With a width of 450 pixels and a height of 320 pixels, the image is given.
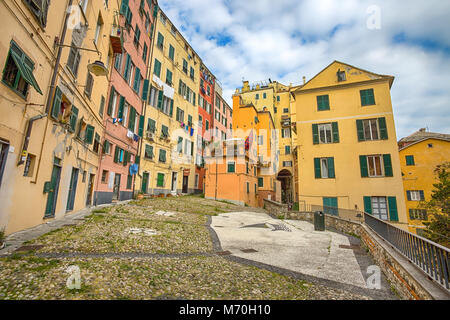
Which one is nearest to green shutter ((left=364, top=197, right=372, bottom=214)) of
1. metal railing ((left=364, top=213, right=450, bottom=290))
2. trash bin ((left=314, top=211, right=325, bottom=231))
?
trash bin ((left=314, top=211, right=325, bottom=231))

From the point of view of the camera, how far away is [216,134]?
3541cm

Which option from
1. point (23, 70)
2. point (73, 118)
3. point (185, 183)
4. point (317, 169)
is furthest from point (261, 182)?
point (23, 70)

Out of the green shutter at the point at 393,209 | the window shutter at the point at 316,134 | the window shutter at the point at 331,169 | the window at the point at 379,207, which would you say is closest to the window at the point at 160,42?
the window shutter at the point at 316,134

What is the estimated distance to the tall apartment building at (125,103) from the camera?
46.6 ft

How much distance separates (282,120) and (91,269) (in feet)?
124

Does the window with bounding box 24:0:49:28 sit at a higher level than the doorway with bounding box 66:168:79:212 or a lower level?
higher

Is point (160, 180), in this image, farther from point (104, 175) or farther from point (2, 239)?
point (2, 239)

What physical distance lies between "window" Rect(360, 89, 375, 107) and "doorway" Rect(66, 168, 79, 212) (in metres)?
20.8

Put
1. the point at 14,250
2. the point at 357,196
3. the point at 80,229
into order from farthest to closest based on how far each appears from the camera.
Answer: the point at 357,196 < the point at 80,229 < the point at 14,250

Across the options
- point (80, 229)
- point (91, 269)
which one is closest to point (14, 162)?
point (80, 229)

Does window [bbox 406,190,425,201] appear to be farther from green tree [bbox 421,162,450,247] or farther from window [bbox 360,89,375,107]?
window [bbox 360,89,375,107]

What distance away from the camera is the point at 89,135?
1139 centimetres

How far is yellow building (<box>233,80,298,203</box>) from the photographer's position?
36.0 metres
